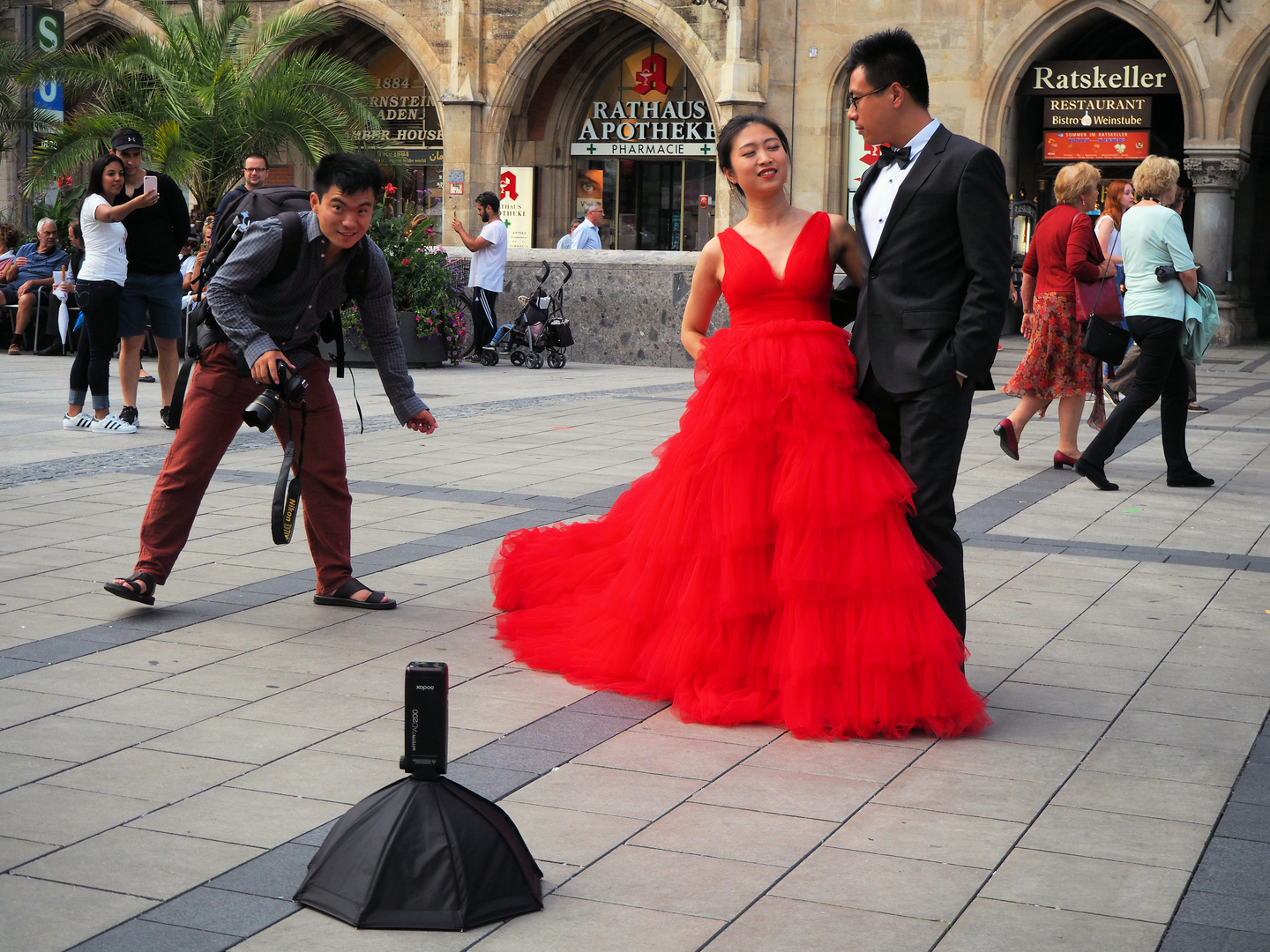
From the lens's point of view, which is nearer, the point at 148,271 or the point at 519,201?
the point at 148,271

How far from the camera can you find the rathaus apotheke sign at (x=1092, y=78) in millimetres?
26219

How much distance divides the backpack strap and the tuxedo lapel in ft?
7.21

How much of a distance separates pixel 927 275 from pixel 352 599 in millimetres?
2604

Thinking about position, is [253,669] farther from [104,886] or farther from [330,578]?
[104,886]

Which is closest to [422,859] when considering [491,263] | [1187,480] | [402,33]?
[1187,480]

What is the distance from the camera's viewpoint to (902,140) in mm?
4738

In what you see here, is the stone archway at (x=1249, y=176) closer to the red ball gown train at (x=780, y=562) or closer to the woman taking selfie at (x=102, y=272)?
the woman taking selfie at (x=102, y=272)

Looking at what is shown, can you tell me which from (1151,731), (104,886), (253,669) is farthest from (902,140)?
(104,886)

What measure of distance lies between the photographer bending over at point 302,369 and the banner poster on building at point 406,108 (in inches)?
1128

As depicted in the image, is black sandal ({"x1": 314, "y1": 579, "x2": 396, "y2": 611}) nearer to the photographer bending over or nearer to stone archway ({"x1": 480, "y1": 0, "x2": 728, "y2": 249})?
the photographer bending over

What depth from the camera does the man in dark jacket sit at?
1063cm

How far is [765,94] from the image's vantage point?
27.3 m

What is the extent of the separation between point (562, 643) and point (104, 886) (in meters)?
2.25

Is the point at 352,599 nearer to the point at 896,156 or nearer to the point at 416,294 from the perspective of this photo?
the point at 896,156
